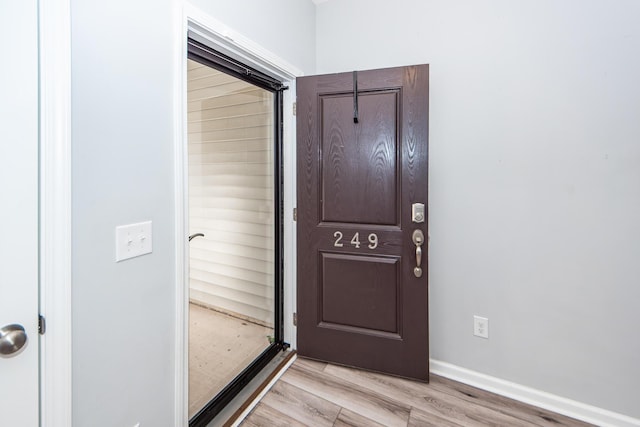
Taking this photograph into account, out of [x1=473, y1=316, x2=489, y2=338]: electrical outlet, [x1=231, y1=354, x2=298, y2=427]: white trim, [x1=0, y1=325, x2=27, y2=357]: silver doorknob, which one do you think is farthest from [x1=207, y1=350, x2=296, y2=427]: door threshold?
[x1=473, y1=316, x2=489, y2=338]: electrical outlet

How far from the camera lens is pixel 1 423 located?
0.75 meters

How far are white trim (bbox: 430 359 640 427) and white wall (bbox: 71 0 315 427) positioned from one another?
5.39ft

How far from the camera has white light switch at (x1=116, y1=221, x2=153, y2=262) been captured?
3.33ft

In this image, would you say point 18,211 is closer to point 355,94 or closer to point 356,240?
point 356,240

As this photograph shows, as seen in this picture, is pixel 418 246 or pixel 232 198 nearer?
pixel 418 246

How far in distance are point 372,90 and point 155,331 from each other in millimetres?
1724

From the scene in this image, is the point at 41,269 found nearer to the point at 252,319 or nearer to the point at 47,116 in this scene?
the point at 47,116

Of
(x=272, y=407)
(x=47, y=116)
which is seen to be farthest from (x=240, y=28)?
(x=272, y=407)

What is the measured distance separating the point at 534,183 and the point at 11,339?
2252mm

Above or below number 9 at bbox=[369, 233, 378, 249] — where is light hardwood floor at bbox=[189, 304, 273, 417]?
below

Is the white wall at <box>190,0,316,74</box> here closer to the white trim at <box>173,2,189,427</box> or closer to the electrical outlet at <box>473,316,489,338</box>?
the white trim at <box>173,2,189,427</box>

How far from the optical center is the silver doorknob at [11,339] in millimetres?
735

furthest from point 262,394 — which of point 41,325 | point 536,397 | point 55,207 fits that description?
point 536,397

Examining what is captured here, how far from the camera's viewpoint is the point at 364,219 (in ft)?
6.15
